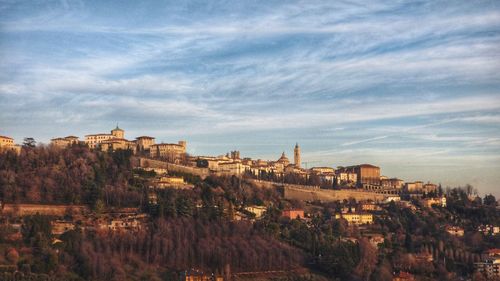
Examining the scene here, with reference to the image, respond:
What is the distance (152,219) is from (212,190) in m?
7.15

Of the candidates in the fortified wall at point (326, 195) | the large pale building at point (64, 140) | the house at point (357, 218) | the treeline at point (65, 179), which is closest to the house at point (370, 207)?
the fortified wall at point (326, 195)

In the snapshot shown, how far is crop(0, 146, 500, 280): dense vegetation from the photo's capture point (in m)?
29.2

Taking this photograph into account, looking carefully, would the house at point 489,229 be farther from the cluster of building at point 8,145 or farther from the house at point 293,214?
the cluster of building at point 8,145

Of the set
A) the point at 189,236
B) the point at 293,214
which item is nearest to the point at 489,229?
the point at 293,214

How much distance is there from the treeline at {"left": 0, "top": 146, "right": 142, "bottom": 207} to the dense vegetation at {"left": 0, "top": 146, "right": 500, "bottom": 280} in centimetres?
6

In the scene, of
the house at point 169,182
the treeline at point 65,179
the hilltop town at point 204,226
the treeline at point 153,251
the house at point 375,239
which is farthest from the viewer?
the house at point 169,182

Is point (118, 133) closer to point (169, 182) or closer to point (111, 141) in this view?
point (111, 141)

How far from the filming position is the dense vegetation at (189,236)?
29.2m

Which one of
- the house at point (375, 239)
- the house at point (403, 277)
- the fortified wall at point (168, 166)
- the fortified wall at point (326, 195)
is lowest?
the house at point (403, 277)

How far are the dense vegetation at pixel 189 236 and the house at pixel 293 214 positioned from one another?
84 centimetres

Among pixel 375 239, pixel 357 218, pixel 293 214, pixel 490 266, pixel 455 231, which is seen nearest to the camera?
pixel 490 266

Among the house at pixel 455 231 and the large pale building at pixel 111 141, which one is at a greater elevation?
the large pale building at pixel 111 141

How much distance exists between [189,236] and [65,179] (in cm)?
804

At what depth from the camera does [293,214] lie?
43.7 meters
